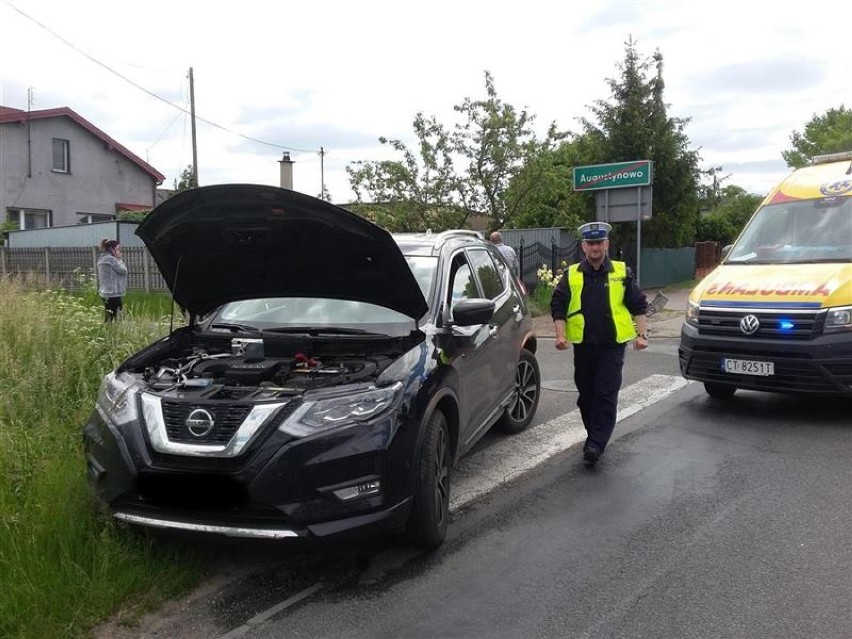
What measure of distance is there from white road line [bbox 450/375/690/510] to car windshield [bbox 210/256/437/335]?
1.25 m

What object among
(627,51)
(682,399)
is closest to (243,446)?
(682,399)

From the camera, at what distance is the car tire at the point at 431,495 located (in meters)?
3.64

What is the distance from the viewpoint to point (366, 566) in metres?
3.72

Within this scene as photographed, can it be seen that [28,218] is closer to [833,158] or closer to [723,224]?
[723,224]

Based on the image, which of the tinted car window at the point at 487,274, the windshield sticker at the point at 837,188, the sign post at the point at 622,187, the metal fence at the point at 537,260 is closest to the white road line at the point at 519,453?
the tinted car window at the point at 487,274

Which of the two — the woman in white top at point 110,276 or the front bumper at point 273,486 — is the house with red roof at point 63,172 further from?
the front bumper at point 273,486

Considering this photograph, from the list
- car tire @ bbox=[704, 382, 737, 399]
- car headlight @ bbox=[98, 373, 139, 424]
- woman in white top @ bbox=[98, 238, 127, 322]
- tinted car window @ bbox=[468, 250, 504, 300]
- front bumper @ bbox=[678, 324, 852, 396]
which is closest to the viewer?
car headlight @ bbox=[98, 373, 139, 424]

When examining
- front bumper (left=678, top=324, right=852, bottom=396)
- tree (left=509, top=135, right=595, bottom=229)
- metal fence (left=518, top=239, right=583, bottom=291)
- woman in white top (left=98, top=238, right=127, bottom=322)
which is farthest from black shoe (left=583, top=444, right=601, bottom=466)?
metal fence (left=518, top=239, right=583, bottom=291)

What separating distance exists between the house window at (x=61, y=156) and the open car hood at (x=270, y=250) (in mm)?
27867

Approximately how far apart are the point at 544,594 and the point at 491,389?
A: 1914 mm

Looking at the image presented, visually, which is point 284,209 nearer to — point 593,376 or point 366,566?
point 366,566

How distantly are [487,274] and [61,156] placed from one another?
93.0 ft

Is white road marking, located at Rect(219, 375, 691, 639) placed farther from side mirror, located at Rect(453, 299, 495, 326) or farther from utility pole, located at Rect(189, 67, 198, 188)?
utility pole, located at Rect(189, 67, 198, 188)

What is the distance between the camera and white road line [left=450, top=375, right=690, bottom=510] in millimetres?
4906
